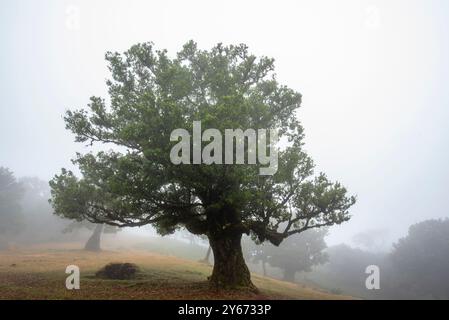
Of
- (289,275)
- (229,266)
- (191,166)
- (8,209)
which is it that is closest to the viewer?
(191,166)

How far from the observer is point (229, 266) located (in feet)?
73.7

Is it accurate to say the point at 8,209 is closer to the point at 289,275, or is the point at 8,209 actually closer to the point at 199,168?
the point at 289,275

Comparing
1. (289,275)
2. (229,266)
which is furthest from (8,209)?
(229,266)

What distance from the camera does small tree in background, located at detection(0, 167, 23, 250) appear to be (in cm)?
7275

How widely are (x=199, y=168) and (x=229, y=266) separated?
8.68m

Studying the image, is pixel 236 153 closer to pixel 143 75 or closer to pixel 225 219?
pixel 225 219

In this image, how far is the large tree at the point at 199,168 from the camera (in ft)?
60.7

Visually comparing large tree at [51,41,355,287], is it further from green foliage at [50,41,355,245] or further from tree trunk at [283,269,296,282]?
tree trunk at [283,269,296,282]

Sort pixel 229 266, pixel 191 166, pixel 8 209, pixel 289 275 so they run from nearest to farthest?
pixel 191 166, pixel 229 266, pixel 289 275, pixel 8 209

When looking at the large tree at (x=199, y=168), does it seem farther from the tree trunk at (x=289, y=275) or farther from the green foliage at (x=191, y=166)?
the tree trunk at (x=289, y=275)

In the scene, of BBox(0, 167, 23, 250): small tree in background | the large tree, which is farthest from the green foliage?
BBox(0, 167, 23, 250): small tree in background

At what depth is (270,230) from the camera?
76.9 feet

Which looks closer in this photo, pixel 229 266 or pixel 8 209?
pixel 229 266
